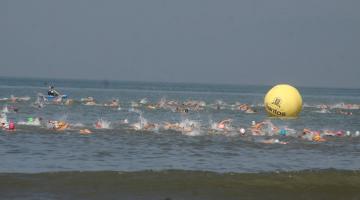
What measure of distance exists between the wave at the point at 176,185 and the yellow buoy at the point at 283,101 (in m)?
12.5

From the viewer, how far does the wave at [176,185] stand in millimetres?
10938

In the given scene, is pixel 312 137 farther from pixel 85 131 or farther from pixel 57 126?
pixel 57 126

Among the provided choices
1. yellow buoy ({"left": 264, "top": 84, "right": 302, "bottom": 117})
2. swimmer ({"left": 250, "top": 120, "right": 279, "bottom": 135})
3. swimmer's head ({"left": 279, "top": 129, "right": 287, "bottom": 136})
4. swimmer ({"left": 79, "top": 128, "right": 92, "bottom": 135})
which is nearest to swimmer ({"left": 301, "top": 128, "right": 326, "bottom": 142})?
swimmer's head ({"left": 279, "top": 129, "right": 287, "bottom": 136})

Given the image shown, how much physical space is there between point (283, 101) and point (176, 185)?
14781 mm

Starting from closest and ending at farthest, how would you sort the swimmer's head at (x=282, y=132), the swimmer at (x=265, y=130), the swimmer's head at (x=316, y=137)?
the swimmer's head at (x=316, y=137) → the swimmer's head at (x=282, y=132) → the swimmer at (x=265, y=130)

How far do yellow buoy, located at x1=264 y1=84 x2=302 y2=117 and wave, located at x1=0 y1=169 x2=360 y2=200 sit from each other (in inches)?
492

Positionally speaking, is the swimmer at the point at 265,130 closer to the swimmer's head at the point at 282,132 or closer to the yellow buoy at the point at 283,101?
the swimmer's head at the point at 282,132

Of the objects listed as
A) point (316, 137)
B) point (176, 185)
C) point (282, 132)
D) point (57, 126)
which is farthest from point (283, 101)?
point (176, 185)

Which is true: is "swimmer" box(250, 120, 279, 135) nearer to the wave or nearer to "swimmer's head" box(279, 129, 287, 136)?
"swimmer's head" box(279, 129, 287, 136)

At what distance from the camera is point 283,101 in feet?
85.4

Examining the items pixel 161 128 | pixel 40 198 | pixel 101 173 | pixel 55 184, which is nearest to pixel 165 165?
pixel 101 173

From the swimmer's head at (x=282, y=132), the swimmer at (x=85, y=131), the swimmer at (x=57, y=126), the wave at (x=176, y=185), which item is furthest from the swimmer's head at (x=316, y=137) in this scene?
the swimmer at (x=57, y=126)

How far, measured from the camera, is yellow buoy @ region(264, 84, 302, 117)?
25859mm

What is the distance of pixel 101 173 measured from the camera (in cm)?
1260
